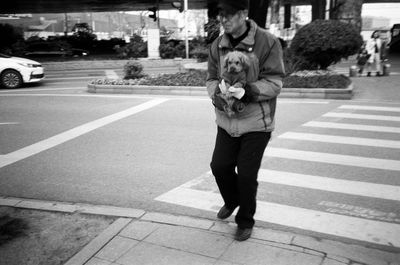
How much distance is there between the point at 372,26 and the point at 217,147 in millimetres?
52492

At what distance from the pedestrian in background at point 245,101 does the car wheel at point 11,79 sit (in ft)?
45.4

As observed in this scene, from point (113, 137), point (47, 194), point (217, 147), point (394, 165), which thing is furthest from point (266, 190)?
point (113, 137)

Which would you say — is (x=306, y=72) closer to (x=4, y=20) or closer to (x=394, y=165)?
(x=394, y=165)

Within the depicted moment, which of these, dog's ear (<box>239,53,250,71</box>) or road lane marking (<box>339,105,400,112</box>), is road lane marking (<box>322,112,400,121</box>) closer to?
road lane marking (<box>339,105,400,112</box>)

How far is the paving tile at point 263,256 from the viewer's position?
10.3ft

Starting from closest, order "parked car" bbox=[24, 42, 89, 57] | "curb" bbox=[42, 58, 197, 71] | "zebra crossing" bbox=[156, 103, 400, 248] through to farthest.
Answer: "zebra crossing" bbox=[156, 103, 400, 248], "curb" bbox=[42, 58, 197, 71], "parked car" bbox=[24, 42, 89, 57]

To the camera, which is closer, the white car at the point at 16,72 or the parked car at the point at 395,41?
the white car at the point at 16,72

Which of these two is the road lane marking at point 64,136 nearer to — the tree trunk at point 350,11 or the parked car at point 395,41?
the tree trunk at point 350,11

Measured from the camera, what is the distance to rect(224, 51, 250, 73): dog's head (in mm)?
3064

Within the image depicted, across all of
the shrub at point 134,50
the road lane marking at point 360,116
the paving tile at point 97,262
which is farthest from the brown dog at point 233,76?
the shrub at point 134,50

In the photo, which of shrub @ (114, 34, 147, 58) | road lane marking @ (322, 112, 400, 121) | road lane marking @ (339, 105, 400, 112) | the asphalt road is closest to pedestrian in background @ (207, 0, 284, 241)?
the asphalt road

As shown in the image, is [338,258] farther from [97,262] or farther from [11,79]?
[11,79]

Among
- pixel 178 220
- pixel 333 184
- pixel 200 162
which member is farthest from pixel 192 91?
pixel 178 220

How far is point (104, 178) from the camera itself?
5539mm
